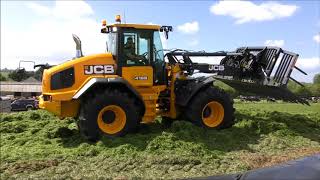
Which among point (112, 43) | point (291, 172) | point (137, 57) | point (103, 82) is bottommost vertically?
point (291, 172)

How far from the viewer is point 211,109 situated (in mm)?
12797

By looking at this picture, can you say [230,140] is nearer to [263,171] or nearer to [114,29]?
[114,29]

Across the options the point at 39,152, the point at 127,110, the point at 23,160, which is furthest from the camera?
the point at 127,110

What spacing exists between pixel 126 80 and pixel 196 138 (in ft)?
7.83

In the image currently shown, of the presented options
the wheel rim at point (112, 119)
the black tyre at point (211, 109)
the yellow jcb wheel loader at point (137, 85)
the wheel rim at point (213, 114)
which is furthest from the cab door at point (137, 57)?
the wheel rim at point (213, 114)

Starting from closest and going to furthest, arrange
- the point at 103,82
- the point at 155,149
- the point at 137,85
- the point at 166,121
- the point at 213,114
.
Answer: the point at 155,149, the point at 103,82, the point at 137,85, the point at 213,114, the point at 166,121

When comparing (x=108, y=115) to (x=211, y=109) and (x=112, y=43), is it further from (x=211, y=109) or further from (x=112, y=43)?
(x=211, y=109)

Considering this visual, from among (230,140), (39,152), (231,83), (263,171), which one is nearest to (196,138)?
(230,140)

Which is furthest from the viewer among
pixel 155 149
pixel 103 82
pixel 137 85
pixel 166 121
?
pixel 166 121

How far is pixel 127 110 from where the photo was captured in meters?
11.6

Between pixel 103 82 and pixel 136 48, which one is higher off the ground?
pixel 136 48

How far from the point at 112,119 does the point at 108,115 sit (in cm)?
14

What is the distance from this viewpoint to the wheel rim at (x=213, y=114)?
12.6m

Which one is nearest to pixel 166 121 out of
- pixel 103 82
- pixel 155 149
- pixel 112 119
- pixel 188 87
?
pixel 188 87
